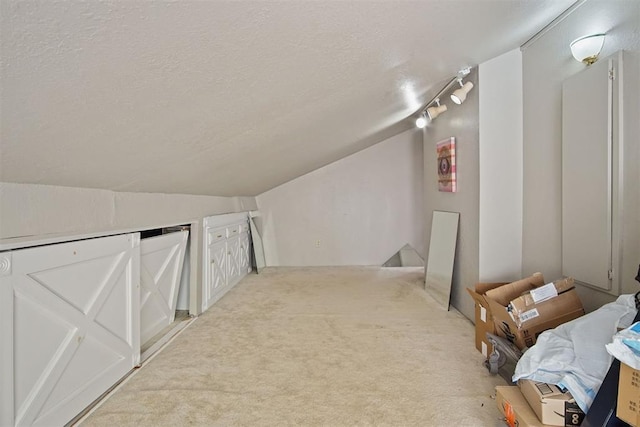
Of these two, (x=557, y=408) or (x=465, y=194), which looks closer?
(x=557, y=408)

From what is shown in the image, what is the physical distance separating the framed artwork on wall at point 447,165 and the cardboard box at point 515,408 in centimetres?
210

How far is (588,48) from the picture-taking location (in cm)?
187

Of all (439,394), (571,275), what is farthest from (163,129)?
(571,275)

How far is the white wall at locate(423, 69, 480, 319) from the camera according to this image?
2.84m

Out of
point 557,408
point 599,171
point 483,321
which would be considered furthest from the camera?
point 483,321

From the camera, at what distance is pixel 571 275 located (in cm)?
210

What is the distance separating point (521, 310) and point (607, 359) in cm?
53

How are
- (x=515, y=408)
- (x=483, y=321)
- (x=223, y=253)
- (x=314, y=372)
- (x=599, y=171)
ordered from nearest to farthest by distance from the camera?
1. (x=515, y=408)
2. (x=599, y=171)
3. (x=314, y=372)
4. (x=483, y=321)
5. (x=223, y=253)

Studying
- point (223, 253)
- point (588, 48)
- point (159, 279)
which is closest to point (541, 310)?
point (588, 48)

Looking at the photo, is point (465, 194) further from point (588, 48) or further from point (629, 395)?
point (629, 395)

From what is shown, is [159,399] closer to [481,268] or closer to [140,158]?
[140,158]

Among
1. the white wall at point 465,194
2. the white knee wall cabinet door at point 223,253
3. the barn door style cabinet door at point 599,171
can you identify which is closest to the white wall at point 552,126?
the barn door style cabinet door at point 599,171

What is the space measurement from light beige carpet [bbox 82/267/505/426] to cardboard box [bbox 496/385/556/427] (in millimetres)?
160

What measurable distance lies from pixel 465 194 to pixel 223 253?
2691 mm
